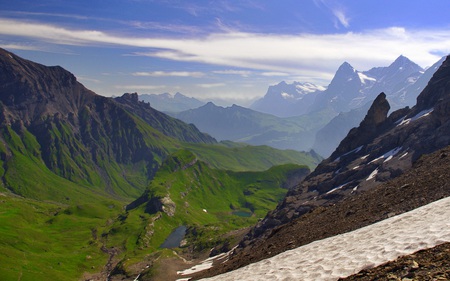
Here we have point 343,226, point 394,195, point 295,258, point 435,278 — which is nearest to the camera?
point 435,278

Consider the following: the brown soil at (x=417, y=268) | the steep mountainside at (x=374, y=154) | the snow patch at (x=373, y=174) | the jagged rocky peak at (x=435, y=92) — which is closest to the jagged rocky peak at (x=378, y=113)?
the steep mountainside at (x=374, y=154)

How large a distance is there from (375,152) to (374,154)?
3.34 ft

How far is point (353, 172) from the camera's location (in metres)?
128

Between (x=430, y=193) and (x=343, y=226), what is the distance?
11142 millimetres

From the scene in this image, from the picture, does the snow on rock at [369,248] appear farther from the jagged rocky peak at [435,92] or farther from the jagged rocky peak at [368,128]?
the jagged rocky peak at [368,128]

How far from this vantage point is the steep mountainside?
112 meters

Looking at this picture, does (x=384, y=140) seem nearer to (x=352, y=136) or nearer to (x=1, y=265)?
(x=352, y=136)

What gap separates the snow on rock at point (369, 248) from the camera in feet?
78.3

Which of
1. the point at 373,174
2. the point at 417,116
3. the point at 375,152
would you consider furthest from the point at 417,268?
the point at 417,116

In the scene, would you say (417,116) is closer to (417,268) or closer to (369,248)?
(369,248)

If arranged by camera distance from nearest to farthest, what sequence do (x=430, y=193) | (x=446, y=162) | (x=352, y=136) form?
(x=430, y=193) < (x=446, y=162) < (x=352, y=136)

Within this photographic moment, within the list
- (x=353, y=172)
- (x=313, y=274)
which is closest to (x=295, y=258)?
(x=313, y=274)

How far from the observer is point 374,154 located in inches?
5281

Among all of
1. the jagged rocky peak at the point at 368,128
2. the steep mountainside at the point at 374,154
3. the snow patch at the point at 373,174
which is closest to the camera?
the snow patch at the point at 373,174
